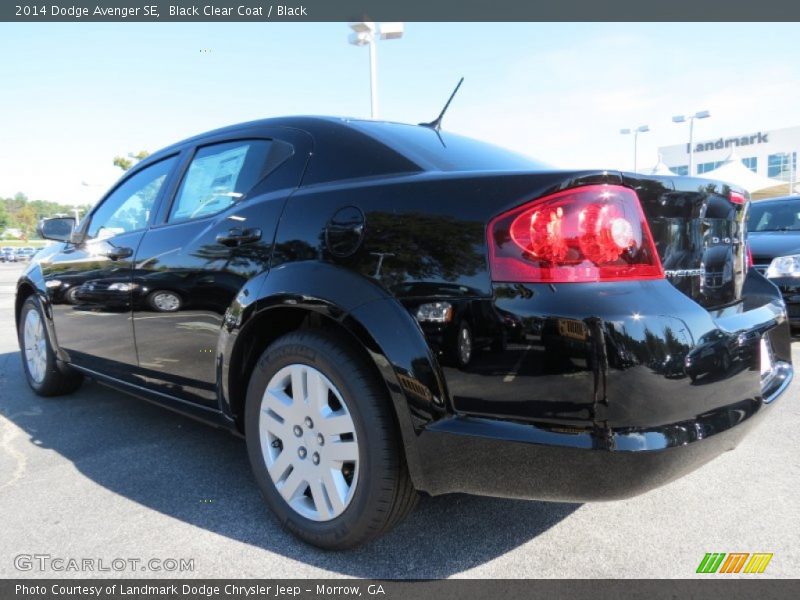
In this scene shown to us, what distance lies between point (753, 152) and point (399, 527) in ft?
193

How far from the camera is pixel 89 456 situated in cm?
310

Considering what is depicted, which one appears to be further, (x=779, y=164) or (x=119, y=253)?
(x=779, y=164)

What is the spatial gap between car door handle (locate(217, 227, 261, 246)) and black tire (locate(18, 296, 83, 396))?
2.18 meters

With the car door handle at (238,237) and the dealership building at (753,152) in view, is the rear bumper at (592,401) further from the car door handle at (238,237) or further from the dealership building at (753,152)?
the dealership building at (753,152)

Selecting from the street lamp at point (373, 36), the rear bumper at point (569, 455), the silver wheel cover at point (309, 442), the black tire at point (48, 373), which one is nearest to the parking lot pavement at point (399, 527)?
the silver wheel cover at point (309, 442)

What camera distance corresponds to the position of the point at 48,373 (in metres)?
4.09

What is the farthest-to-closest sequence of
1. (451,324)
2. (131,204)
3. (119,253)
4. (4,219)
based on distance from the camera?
(4,219)
(131,204)
(119,253)
(451,324)

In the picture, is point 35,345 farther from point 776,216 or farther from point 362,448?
point 776,216

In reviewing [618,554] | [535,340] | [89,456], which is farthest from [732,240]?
[89,456]

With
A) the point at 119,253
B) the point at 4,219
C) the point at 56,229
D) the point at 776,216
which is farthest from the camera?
the point at 4,219

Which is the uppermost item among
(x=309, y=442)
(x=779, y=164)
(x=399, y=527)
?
(x=779, y=164)

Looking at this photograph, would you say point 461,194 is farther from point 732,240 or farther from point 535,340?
point 732,240

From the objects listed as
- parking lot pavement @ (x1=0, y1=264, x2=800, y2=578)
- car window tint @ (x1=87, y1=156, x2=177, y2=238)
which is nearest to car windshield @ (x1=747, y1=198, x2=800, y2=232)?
parking lot pavement @ (x1=0, y1=264, x2=800, y2=578)

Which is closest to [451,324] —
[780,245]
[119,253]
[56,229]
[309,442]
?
[309,442]
